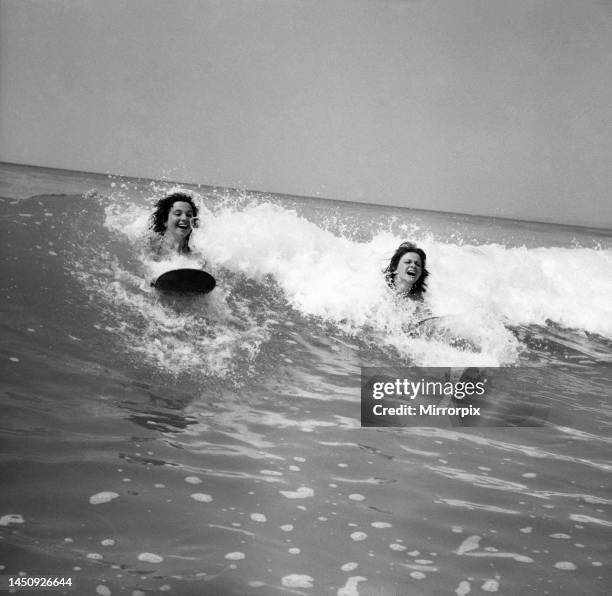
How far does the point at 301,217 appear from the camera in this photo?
5707 mm

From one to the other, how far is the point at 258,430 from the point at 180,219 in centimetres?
204

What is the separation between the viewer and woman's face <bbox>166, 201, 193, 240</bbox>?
425cm

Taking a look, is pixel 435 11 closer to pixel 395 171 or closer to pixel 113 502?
pixel 395 171

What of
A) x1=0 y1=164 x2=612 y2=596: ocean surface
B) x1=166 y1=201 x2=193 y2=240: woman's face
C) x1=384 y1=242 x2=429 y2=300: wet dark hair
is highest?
x1=166 y1=201 x2=193 y2=240: woman's face

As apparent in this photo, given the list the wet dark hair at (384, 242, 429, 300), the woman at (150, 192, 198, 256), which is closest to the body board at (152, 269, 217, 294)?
the woman at (150, 192, 198, 256)

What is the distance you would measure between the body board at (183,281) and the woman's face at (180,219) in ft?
1.95

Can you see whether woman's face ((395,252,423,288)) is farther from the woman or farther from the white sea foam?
the woman

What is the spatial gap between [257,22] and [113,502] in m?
2.73

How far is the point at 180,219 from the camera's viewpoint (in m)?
4.27

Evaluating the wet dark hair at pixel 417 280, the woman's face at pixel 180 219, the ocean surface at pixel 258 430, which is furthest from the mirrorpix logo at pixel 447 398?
the woman's face at pixel 180 219

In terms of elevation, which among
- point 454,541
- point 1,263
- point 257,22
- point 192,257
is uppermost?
point 257,22

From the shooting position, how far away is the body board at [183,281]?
3.71m

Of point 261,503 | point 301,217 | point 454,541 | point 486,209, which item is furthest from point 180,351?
point 301,217

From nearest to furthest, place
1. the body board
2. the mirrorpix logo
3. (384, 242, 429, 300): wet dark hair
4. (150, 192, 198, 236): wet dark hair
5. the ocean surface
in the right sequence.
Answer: the ocean surface
the mirrorpix logo
the body board
(150, 192, 198, 236): wet dark hair
(384, 242, 429, 300): wet dark hair
